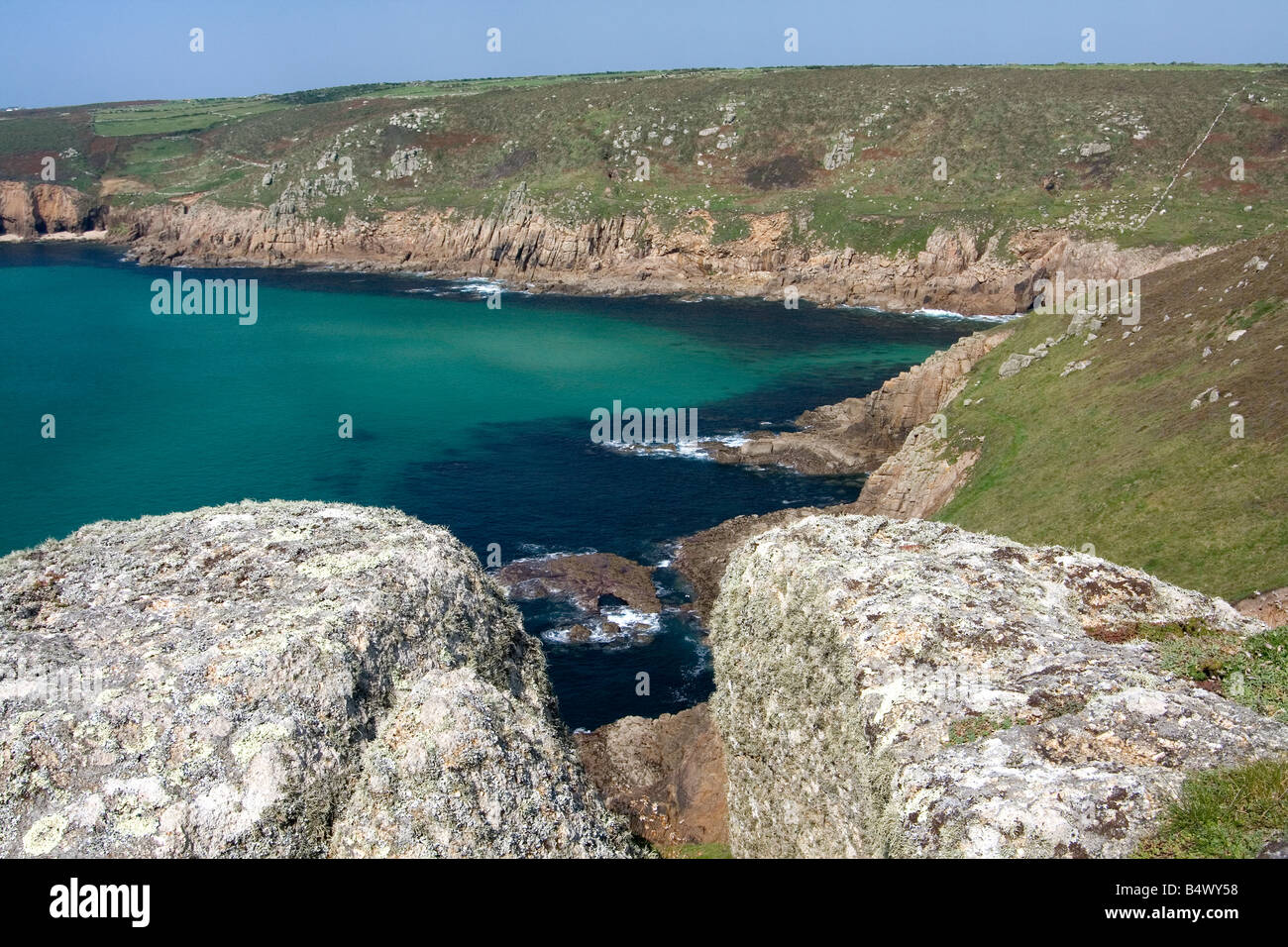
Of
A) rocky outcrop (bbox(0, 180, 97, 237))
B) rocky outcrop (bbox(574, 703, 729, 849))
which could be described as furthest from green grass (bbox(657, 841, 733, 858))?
rocky outcrop (bbox(0, 180, 97, 237))

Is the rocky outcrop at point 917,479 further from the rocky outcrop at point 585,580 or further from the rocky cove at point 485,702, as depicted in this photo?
the rocky cove at point 485,702

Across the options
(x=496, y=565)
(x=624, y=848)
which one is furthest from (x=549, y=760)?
(x=496, y=565)

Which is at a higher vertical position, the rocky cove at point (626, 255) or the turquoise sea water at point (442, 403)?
the rocky cove at point (626, 255)

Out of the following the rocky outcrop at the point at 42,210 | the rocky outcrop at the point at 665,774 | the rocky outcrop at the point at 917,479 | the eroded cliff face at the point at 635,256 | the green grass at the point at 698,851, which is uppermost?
the rocky outcrop at the point at 42,210

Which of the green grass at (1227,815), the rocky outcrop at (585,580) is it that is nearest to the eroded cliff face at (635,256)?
the rocky outcrop at (585,580)

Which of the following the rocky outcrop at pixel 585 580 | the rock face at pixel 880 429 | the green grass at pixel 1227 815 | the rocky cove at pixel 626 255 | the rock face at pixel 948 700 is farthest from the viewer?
the rocky cove at pixel 626 255
